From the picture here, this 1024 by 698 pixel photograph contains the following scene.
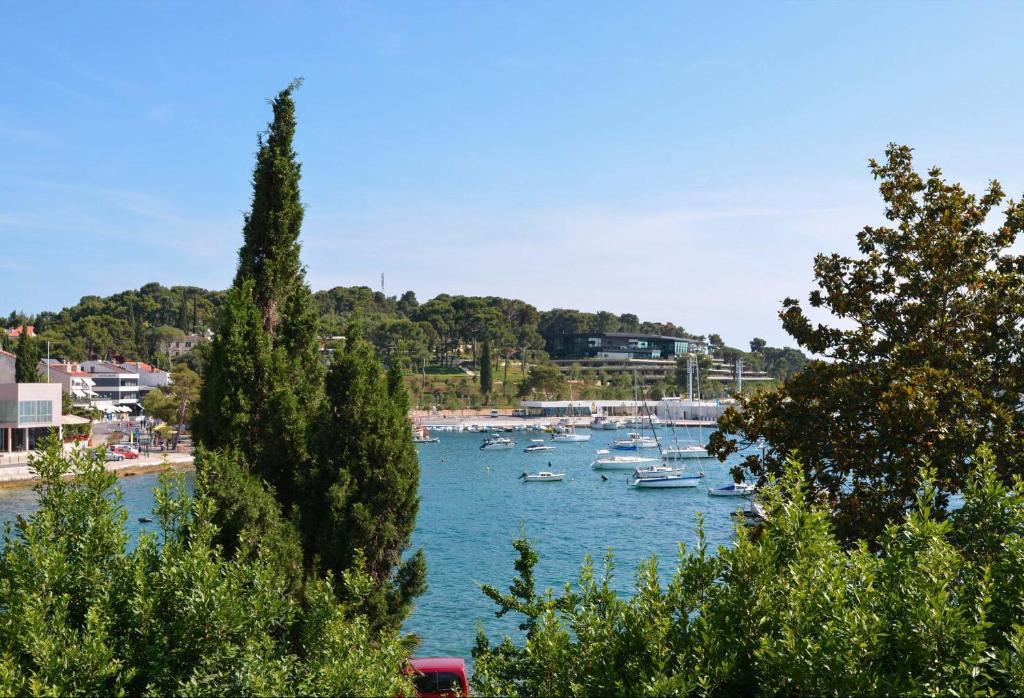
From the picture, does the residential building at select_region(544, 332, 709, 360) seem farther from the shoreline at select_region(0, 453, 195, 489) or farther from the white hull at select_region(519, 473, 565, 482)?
the shoreline at select_region(0, 453, 195, 489)

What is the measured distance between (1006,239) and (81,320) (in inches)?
5717

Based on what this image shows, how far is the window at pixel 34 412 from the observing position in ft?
212

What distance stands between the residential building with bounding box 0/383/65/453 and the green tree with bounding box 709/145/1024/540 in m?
63.7

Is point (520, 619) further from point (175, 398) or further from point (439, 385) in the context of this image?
point (439, 385)

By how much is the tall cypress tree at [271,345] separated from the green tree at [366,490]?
0.51m

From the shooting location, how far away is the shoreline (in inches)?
2176

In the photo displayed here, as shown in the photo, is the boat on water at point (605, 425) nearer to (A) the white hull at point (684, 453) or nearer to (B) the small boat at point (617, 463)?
(A) the white hull at point (684, 453)

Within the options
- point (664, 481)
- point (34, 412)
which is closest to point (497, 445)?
point (664, 481)

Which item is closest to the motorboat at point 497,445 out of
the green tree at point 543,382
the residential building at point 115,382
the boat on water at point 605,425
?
the boat on water at point 605,425

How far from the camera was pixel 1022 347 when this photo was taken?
11.3m

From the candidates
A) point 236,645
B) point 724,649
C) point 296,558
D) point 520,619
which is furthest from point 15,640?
point 520,619

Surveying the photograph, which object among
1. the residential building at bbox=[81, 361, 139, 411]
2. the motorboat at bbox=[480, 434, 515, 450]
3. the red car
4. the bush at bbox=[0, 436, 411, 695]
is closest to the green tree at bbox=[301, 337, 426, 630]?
the bush at bbox=[0, 436, 411, 695]

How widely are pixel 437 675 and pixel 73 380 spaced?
93.8 m

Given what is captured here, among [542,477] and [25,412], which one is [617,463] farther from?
[25,412]
